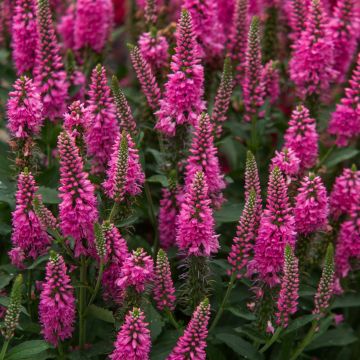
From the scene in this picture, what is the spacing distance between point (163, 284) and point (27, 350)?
2.43 feet

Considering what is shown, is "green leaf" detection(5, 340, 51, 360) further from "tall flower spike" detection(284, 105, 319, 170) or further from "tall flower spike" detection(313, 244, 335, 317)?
"tall flower spike" detection(284, 105, 319, 170)

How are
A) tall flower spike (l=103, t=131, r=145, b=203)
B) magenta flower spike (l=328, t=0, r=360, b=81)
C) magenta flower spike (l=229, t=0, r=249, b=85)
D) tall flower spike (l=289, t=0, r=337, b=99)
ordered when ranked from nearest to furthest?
tall flower spike (l=103, t=131, r=145, b=203) → tall flower spike (l=289, t=0, r=337, b=99) → magenta flower spike (l=328, t=0, r=360, b=81) → magenta flower spike (l=229, t=0, r=249, b=85)

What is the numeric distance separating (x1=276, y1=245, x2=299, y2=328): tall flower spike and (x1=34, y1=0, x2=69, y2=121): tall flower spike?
184 cm

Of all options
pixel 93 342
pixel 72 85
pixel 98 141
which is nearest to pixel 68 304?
pixel 93 342

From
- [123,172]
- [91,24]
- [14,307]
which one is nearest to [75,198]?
[123,172]

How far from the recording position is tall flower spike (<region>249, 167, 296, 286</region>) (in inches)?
135

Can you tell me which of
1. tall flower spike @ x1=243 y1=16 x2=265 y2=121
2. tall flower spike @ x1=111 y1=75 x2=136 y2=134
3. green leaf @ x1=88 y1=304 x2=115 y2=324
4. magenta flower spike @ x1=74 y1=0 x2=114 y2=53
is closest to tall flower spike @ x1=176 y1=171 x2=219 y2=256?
green leaf @ x1=88 y1=304 x2=115 y2=324

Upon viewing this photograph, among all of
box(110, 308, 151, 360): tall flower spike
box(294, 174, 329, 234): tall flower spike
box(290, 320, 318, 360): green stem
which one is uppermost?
box(294, 174, 329, 234): tall flower spike

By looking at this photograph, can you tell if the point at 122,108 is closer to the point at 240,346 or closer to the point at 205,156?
the point at 205,156

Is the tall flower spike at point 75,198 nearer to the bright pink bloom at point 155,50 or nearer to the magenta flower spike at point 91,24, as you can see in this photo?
the bright pink bloom at point 155,50

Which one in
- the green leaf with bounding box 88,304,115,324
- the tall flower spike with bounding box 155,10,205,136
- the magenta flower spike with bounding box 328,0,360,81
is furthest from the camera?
the magenta flower spike with bounding box 328,0,360,81

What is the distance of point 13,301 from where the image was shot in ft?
10.2

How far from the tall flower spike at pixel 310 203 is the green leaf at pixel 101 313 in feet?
3.68

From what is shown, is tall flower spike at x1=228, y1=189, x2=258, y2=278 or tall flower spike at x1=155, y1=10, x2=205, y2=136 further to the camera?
tall flower spike at x1=155, y1=10, x2=205, y2=136
